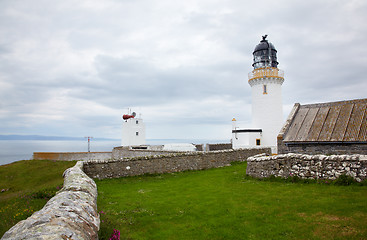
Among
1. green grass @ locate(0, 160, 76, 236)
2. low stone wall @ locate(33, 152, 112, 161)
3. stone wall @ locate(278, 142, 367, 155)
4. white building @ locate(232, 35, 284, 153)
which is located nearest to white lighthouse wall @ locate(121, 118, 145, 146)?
low stone wall @ locate(33, 152, 112, 161)

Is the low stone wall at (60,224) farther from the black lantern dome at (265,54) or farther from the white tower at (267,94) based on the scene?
the black lantern dome at (265,54)

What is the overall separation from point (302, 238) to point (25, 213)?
26.2 ft

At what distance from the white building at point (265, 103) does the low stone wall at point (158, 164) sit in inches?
362

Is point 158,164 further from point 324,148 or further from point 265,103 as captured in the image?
point 265,103

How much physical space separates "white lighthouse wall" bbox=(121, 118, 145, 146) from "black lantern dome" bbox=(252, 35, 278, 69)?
2976cm

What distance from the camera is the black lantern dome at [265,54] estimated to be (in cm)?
3278

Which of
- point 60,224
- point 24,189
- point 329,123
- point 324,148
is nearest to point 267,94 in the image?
point 329,123

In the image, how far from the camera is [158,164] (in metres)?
18.4

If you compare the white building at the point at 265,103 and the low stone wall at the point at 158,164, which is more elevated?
the white building at the point at 265,103

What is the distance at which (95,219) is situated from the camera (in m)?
4.84

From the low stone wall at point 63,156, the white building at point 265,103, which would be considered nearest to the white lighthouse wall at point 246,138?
the white building at point 265,103

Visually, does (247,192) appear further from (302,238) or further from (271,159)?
(302,238)

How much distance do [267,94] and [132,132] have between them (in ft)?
103

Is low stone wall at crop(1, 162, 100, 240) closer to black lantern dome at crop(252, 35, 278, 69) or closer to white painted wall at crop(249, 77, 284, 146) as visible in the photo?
white painted wall at crop(249, 77, 284, 146)
